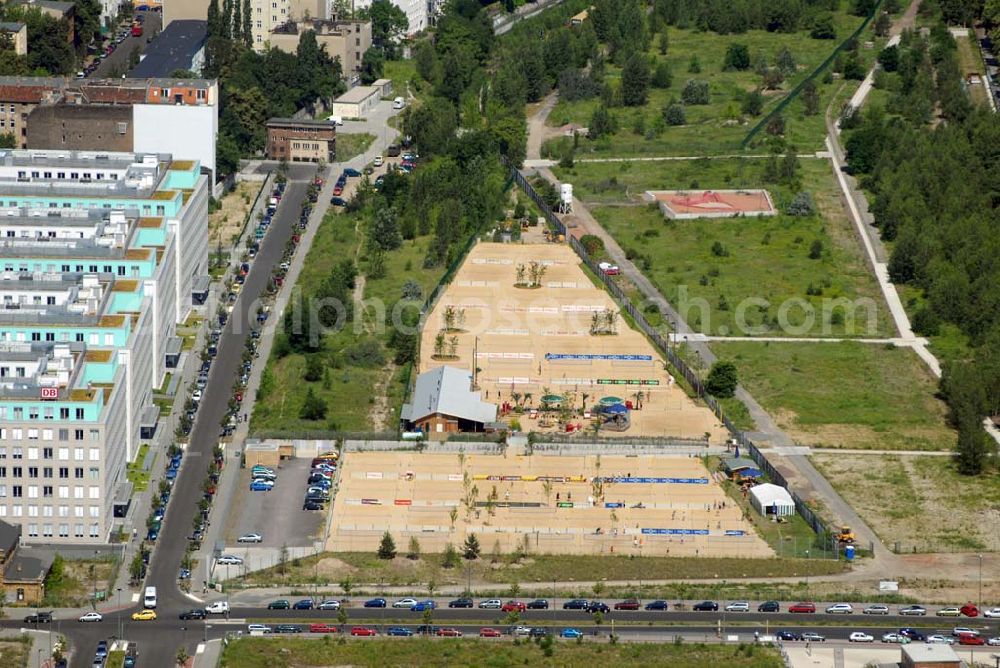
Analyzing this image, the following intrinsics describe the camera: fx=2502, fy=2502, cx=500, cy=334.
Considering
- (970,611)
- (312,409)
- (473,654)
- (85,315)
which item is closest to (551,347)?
(312,409)

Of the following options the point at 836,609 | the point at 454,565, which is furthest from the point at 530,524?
the point at 836,609

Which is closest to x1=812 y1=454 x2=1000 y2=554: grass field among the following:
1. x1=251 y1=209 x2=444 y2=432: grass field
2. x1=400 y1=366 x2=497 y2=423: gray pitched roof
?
x1=400 y1=366 x2=497 y2=423: gray pitched roof

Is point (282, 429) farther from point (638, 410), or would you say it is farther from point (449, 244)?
point (449, 244)

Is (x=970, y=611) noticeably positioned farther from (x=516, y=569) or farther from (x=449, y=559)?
Result: (x=449, y=559)

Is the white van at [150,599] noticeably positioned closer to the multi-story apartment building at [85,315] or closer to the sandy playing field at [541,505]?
the multi-story apartment building at [85,315]

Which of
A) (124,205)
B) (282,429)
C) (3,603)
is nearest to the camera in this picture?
(3,603)

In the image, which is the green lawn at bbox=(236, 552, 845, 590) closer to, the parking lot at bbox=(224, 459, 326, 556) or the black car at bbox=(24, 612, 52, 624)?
the parking lot at bbox=(224, 459, 326, 556)
